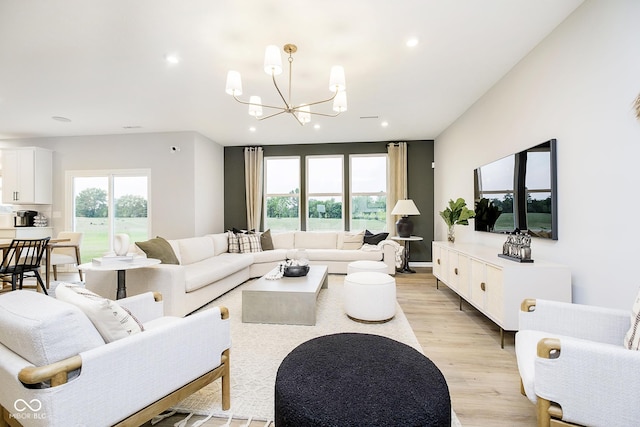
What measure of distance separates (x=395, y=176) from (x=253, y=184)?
3.18m

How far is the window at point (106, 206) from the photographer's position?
5.57m

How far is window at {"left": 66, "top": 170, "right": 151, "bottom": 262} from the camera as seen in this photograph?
18.3 feet

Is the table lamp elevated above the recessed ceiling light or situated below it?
below

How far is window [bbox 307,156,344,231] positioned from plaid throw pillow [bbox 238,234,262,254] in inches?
59.0

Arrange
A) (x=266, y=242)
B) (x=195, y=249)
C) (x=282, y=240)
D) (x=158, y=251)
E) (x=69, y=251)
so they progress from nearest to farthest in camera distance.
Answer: (x=158, y=251)
(x=195, y=249)
(x=69, y=251)
(x=266, y=242)
(x=282, y=240)

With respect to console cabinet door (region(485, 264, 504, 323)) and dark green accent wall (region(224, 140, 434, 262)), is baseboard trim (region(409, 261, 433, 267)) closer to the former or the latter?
dark green accent wall (region(224, 140, 434, 262))

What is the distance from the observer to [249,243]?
5266mm

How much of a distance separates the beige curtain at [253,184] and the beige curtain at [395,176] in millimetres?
2898

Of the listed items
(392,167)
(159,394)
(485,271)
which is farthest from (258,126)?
(159,394)

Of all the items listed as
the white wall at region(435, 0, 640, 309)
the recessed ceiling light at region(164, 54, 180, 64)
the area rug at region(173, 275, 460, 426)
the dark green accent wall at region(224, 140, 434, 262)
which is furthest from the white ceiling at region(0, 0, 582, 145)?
the area rug at region(173, 275, 460, 426)

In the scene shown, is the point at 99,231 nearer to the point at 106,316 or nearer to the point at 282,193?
the point at 282,193

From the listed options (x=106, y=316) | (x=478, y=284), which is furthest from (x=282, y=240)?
(x=106, y=316)

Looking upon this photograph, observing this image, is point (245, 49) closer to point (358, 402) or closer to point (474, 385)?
point (358, 402)

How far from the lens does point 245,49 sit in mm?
2691
